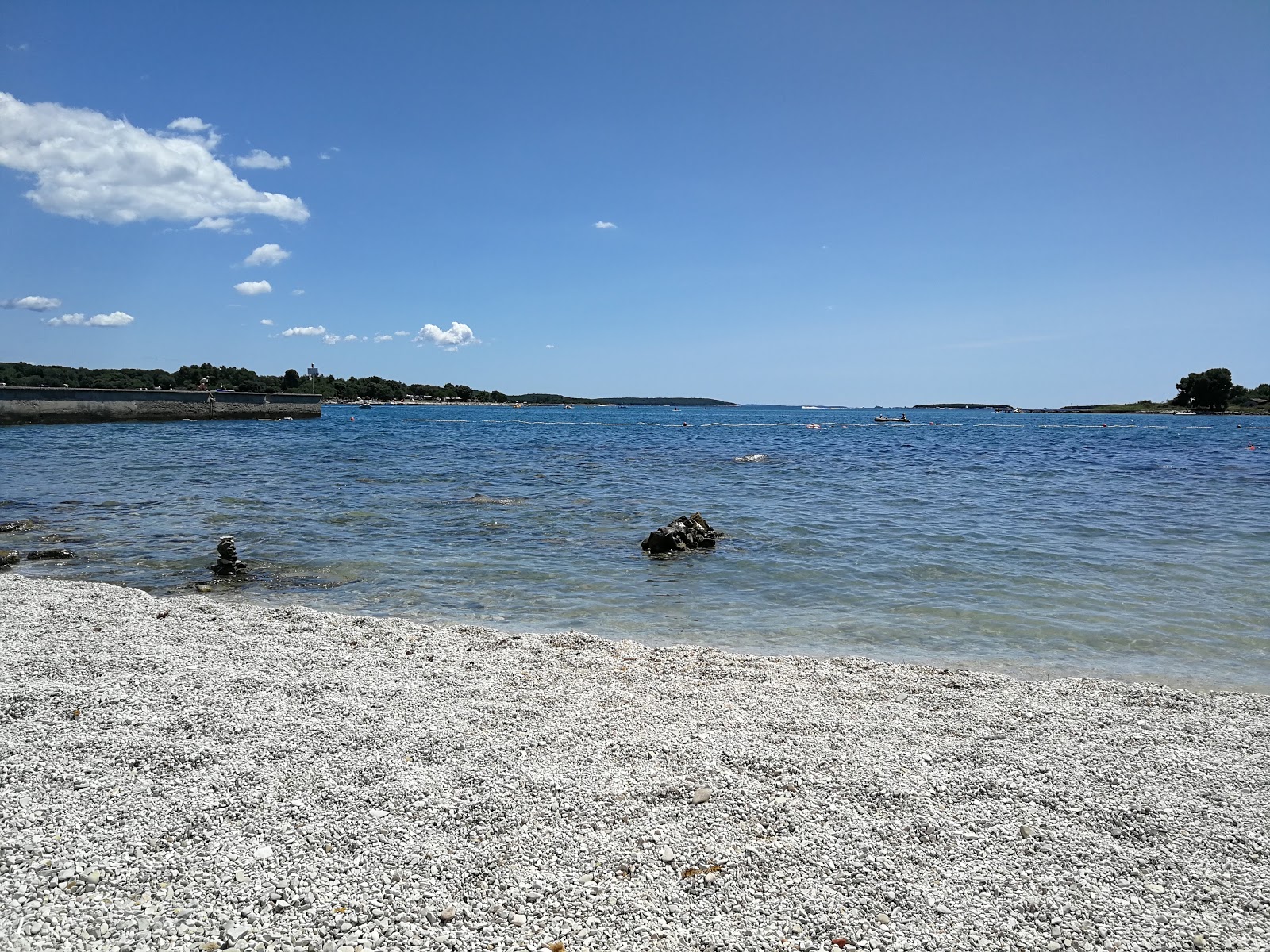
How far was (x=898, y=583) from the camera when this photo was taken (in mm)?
11156

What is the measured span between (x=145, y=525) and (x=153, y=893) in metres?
14.1

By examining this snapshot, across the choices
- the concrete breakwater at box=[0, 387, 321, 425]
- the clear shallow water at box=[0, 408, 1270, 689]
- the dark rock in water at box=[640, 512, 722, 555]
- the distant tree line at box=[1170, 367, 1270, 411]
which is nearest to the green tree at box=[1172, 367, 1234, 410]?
the distant tree line at box=[1170, 367, 1270, 411]

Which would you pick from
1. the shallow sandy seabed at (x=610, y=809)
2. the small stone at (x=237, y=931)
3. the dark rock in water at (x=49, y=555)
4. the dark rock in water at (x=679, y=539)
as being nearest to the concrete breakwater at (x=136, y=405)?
the dark rock in water at (x=49, y=555)

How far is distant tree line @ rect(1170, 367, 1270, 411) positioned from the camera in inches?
6038

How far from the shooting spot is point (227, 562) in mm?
11273

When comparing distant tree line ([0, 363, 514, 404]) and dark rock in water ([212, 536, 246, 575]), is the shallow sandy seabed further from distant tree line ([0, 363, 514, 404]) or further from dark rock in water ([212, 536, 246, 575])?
distant tree line ([0, 363, 514, 404])

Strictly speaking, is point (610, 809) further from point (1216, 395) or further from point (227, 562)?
point (1216, 395)

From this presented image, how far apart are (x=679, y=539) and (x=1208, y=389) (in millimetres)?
185737

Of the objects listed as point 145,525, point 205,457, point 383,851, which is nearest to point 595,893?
point 383,851

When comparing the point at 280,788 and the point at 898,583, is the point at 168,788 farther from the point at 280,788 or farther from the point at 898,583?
the point at 898,583

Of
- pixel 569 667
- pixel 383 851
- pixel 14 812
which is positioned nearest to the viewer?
pixel 383 851

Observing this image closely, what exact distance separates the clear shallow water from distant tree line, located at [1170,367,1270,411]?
515ft

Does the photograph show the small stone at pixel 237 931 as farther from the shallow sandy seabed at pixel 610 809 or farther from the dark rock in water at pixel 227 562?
the dark rock in water at pixel 227 562

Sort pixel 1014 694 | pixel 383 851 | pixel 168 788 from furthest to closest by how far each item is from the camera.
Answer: pixel 1014 694
pixel 168 788
pixel 383 851
